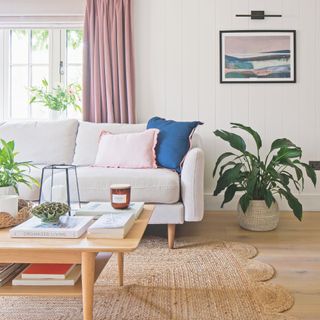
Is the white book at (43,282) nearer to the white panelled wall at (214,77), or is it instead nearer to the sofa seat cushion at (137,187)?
the sofa seat cushion at (137,187)

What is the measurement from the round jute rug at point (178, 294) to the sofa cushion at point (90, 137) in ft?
3.39

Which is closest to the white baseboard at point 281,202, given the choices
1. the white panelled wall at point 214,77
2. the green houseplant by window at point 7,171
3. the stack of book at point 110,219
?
the white panelled wall at point 214,77

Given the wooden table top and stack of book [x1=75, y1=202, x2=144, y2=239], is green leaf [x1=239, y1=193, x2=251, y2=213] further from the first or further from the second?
the wooden table top

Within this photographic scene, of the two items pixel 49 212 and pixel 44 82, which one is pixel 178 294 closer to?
pixel 49 212

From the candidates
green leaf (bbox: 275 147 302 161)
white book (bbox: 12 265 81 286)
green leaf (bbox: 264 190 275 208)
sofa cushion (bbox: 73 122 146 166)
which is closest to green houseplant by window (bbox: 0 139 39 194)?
white book (bbox: 12 265 81 286)

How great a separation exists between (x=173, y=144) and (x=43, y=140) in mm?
1113

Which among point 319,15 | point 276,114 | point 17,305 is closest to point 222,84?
point 276,114

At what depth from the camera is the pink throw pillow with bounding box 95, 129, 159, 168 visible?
2775mm

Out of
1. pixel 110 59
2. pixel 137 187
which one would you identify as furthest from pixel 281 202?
pixel 110 59

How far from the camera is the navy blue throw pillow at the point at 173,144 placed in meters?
2.78

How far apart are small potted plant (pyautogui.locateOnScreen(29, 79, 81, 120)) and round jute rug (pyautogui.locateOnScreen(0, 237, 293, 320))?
77.0 inches

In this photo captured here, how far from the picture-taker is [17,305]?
5.41 feet

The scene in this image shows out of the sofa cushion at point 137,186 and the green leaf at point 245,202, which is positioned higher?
the sofa cushion at point 137,186

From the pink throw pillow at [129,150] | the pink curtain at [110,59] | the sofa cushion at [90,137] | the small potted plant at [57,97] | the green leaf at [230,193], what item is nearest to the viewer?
the pink throw pillow at [129,150]
